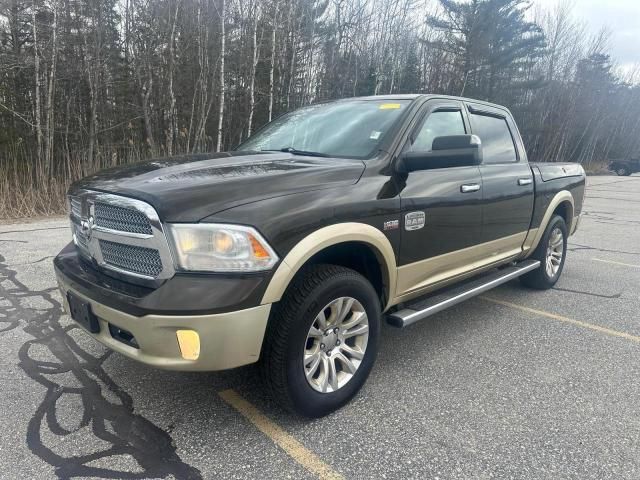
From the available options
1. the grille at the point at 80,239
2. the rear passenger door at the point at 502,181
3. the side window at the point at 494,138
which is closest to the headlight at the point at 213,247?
the grille at the point at 80,239

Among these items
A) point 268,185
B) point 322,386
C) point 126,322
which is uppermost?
point 268,185

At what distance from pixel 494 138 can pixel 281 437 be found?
11.0 feet

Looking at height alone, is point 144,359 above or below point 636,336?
above

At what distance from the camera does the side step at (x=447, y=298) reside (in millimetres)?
3043

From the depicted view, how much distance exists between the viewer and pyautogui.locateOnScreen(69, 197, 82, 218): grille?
275 cm

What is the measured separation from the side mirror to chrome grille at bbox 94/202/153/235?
1.60 m

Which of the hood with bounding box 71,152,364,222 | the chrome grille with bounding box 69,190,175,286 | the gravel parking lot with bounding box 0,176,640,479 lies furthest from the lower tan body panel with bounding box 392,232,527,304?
the chrome grille with bounding box 69,190,175,286

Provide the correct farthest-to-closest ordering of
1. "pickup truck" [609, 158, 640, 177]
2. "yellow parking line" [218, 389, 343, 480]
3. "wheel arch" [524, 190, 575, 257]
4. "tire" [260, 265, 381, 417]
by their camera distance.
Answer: "pickup truck" [609, 158, 640, 177] → "wheel arch" [524, 190, 575, 257] → "tire" [260, 265, 381, 417] → "yellow parking line" [218, 389, 343, 480]

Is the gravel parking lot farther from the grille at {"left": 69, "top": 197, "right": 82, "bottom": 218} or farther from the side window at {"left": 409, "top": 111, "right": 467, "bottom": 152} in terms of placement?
the side window at {"left": 409, "top": 111, "right": 467, "bottom": 152}

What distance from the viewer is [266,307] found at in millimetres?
2268

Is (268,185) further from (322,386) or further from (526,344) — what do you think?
(526,344)

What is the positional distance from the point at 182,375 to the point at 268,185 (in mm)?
1498

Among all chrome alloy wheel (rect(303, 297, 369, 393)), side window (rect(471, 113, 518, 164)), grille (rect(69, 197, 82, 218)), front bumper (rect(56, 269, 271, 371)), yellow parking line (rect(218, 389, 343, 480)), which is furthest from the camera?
side window (rect(471, 113, 518, 164))

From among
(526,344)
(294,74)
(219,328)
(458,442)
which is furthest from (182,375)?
(294,74)
